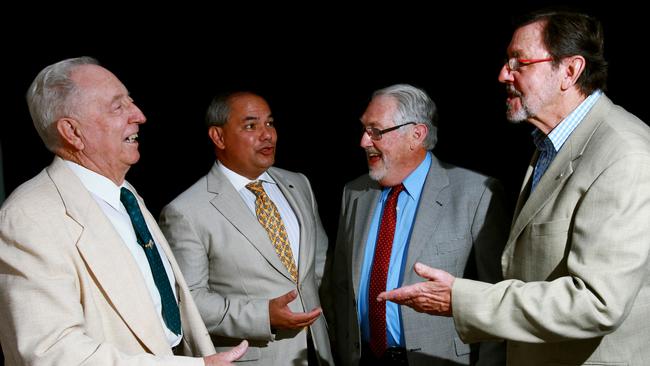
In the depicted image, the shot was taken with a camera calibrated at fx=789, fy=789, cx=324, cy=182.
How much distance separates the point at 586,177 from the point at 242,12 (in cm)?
241

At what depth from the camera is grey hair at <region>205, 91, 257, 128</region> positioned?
3707mm

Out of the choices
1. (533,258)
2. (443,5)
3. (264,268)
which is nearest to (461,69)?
(443,5)

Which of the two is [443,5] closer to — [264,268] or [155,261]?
[264,268]

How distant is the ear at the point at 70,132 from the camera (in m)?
2.38

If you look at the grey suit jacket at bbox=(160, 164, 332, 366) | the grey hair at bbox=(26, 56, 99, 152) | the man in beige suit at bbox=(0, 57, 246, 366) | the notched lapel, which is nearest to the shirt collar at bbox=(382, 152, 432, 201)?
the notched lapel

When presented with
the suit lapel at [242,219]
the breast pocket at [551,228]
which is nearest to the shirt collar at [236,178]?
the suit lapel at [242,219]

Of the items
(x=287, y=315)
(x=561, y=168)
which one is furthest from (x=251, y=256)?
(x=561, y=168)

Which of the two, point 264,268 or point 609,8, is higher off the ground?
point 609,8

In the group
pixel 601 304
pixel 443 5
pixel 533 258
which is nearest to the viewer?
pixel 601 304

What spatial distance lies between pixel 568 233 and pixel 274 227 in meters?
1.47

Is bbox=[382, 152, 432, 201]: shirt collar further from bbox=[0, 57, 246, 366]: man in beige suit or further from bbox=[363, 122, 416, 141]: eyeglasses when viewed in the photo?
bbox=[0, 57, 246, 366]: man in beige suit

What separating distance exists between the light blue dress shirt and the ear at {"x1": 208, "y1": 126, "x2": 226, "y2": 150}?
794 millimetres

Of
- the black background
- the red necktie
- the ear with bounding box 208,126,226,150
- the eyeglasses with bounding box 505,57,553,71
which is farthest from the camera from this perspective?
the black background

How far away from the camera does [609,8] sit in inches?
140
